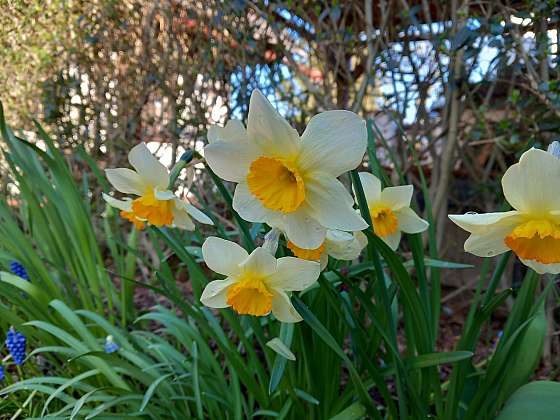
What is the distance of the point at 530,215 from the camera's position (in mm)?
703

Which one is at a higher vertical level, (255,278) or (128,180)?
(128,180)

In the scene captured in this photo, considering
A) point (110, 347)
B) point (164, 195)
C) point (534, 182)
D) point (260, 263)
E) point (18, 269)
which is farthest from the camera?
point (18, 269)

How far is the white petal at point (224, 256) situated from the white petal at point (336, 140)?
190 mm

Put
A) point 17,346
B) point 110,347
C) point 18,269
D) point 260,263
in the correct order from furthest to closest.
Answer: point 18,269
point 17,346
point 110,347
point 260,263

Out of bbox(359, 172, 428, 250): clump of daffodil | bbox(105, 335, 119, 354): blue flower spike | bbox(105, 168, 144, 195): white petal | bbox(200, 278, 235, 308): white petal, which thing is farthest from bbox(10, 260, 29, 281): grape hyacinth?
bbox(359, 172, 428, 250): clump of daffodil

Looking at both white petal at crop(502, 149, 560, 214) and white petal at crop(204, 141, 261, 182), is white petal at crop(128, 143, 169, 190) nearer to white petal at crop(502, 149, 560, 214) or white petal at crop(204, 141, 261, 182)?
white petal at crop(204, 141, 261, 182)

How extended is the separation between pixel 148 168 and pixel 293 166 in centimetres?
38

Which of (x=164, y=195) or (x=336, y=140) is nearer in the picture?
(x=336, y=140)

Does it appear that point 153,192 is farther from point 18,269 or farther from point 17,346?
point 18,269

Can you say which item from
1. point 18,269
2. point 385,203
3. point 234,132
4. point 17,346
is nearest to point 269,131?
point 234,132

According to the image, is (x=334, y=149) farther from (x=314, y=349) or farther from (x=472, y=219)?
(x=314, y=349)

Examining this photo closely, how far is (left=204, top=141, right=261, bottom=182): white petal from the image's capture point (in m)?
0.71

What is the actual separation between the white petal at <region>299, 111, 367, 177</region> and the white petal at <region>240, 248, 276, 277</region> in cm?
15

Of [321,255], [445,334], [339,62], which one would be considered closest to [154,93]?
[339,62]
